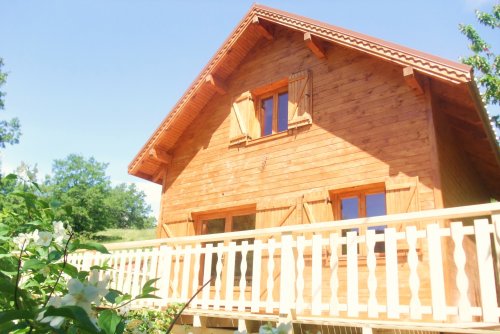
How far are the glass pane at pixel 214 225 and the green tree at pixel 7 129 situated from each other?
26.2 m

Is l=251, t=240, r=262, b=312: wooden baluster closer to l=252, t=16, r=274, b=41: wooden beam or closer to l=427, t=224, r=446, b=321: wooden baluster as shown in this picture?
l=427, t=224, r=446, b=321: wooden baluster

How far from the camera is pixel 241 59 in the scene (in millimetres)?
10227

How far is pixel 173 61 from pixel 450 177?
7.39 meters

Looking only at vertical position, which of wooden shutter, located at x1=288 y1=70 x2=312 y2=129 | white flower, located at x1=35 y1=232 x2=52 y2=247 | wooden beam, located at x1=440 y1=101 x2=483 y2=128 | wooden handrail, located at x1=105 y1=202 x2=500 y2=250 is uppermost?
wooden shutter, located at x1=288 y1=70 x2=312 y2=129

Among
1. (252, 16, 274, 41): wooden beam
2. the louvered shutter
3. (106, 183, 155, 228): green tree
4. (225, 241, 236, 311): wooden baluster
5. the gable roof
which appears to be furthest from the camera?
(106, 183, 155, 228): green tree

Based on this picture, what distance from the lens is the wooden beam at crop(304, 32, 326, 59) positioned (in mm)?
8355

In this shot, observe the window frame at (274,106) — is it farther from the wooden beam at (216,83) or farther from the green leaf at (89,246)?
the green leaf at (89,246)

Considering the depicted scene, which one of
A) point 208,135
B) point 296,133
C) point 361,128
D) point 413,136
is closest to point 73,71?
point 208,135

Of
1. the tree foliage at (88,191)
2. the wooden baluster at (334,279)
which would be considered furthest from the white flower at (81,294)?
the tree foliage at (88,191)

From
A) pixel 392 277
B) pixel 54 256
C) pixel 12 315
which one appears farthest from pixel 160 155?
pixel 12 315

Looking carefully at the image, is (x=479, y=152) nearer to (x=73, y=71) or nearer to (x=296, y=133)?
(x=296, y=133)

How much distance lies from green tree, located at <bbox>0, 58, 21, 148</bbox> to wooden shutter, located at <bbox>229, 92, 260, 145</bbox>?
2619 cm

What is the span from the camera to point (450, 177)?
23.7ft

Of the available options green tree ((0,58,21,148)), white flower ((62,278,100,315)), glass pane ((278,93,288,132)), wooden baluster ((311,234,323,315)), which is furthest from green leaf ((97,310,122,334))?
green tree ((0,58,21,148))
